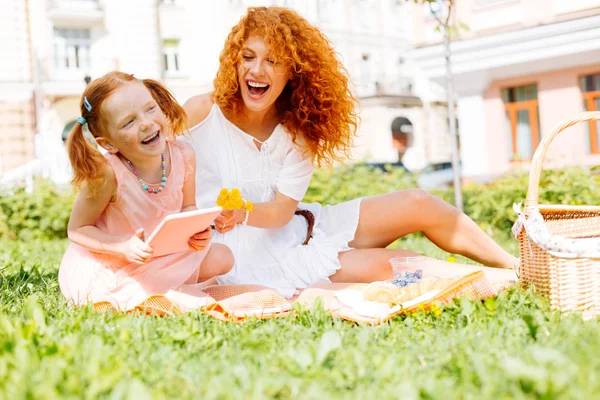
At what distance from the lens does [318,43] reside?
332 centimetres

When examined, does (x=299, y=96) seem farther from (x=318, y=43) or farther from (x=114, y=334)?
(x=114, y=334)

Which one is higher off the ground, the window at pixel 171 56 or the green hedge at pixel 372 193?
the window at pixel 171 56

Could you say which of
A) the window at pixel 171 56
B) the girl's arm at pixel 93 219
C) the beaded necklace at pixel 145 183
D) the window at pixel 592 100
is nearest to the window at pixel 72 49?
the window at pixel 171 56

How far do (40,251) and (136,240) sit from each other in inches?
132

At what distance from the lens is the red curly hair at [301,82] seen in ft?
10.4

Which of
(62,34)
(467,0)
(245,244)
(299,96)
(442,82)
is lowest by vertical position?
(245,244)

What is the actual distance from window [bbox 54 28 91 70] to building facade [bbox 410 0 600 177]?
1074cm

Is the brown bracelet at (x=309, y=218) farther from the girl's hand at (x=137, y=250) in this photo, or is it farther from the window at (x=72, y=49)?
the window at (x=72, y=49)

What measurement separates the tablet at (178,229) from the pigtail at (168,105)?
644 mm

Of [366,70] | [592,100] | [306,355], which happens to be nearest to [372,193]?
[306,355]

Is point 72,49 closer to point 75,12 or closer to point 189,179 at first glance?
point 75,12

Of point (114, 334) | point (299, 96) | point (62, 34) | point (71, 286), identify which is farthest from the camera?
point (62, 34)


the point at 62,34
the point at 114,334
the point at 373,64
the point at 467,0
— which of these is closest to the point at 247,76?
the point at 114,334

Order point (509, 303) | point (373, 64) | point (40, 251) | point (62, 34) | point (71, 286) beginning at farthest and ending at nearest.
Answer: point (373, 64) → point (62, 34) → point (40, 251) → point (71, 286) → point (509, 303)
